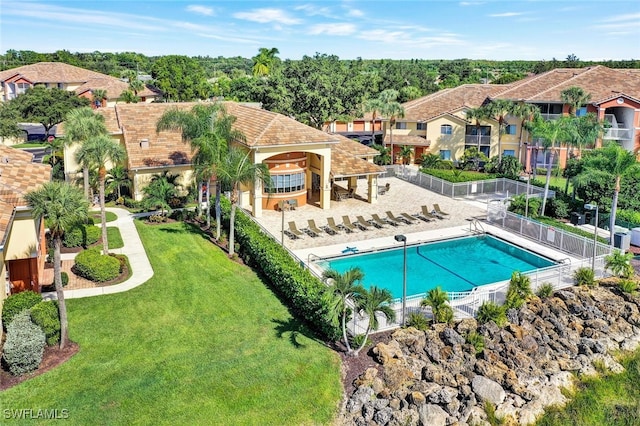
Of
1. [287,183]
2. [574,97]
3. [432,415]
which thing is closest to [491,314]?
[432,415]

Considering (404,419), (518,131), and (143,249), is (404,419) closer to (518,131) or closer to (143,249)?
(143,249)

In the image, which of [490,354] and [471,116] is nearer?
[490,354]

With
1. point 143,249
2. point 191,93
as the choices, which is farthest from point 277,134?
point 191,93

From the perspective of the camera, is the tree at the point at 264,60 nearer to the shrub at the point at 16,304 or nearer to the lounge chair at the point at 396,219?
the lounge chair at the point at 396,219

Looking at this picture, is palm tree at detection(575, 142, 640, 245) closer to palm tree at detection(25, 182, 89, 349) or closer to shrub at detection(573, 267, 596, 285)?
shrub at detection(573, 267, 596, 285)

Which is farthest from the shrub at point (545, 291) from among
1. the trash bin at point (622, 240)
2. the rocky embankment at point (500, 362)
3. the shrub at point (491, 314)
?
the trash bin at point (622, 240)

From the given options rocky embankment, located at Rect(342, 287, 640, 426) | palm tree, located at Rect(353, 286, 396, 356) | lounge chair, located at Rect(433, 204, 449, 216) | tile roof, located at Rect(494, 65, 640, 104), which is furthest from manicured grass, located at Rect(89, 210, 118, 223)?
tile roof, located at Rect(494, 65, 640, 104)
